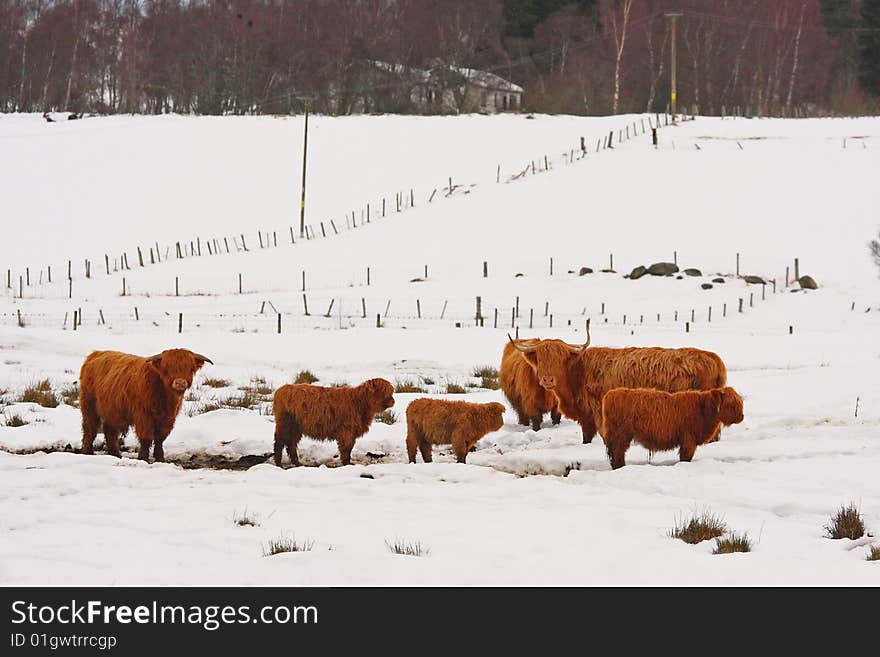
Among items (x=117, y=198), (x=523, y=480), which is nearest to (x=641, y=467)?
(x=523, y=480)

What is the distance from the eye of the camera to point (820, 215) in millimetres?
46812

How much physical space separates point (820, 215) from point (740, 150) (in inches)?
445

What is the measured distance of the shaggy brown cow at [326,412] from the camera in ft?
36.9

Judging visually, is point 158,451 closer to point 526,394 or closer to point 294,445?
point 294,445

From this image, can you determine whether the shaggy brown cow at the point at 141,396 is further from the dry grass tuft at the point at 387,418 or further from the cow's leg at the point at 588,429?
the cow's leg at the point at 588,429

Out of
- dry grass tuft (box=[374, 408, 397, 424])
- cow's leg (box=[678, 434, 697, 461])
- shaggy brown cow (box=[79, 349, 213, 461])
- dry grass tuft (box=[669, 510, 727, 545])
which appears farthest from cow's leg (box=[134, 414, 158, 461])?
dry grass tuft (box=[669, 510, 727, 545])

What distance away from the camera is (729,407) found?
11117 mm

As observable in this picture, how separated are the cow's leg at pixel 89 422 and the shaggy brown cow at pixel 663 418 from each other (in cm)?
506

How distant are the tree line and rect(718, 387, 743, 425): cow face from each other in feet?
214

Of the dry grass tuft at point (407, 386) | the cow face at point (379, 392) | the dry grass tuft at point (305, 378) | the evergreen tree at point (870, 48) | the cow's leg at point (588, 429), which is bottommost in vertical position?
the dry grass tuft at point (305, 378)

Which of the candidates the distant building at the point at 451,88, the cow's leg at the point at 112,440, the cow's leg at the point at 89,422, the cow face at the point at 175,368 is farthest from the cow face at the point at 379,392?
the distant building at the point at 451,88

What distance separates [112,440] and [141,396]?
2.27 ft

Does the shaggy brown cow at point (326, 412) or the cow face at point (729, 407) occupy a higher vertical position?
the cow face at point (729, 407)

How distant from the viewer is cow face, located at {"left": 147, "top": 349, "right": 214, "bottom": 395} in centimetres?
1115
